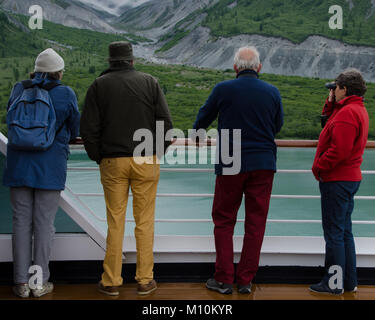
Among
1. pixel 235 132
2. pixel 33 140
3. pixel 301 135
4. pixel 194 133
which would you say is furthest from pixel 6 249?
pixel 301 135

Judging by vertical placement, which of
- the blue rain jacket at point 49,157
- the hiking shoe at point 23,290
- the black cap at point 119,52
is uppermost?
the black cap at point 119,52

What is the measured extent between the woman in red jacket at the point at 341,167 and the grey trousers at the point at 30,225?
3.56ft

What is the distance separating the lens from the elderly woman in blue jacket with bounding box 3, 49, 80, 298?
5.43ft

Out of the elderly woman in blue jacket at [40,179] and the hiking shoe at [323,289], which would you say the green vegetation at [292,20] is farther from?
the elderly woman in blue jacket at [40,179]

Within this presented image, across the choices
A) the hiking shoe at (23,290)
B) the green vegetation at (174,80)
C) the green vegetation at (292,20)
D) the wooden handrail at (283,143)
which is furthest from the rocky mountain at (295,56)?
the hiking shoe at (23,290)

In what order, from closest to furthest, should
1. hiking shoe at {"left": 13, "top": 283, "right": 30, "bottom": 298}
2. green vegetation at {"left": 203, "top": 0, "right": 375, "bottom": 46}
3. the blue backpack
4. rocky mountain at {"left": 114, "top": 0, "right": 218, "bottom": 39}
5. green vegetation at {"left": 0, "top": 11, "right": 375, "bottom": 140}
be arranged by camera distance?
1. the blue backpack
2. hiking shoe at {"left": 13, "top": 283, "right": 30, "bottom": 298}
3. green vegetation at {"left": 0, "top": 11, "right": 375, "bottom": 140}
4. green vegetation at {"left": 203, "top": 0, "right": 375, "bottom": 46}
5. rocky mountain at {"left": 114, "top": 0, "right": 218, "bottom": 39}

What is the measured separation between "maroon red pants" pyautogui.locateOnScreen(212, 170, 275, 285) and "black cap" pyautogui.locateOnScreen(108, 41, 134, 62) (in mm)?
609

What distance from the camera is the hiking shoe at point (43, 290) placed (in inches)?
69.5

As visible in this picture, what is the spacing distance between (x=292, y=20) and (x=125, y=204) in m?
84.0

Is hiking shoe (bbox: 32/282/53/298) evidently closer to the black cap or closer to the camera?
the black cap

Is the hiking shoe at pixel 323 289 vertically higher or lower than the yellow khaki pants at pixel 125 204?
lower

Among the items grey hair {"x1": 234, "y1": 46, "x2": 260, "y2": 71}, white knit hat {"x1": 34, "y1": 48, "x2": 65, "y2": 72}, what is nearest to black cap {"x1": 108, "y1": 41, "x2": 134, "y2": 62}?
white knit hat {"x1": 34, "y1": 48, "x2": 65, "y2": 72}

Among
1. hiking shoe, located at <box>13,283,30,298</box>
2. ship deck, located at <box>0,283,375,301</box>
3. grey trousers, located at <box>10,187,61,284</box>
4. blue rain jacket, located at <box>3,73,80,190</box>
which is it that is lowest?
ship deck, located at <box>0,283,375,301</box>
